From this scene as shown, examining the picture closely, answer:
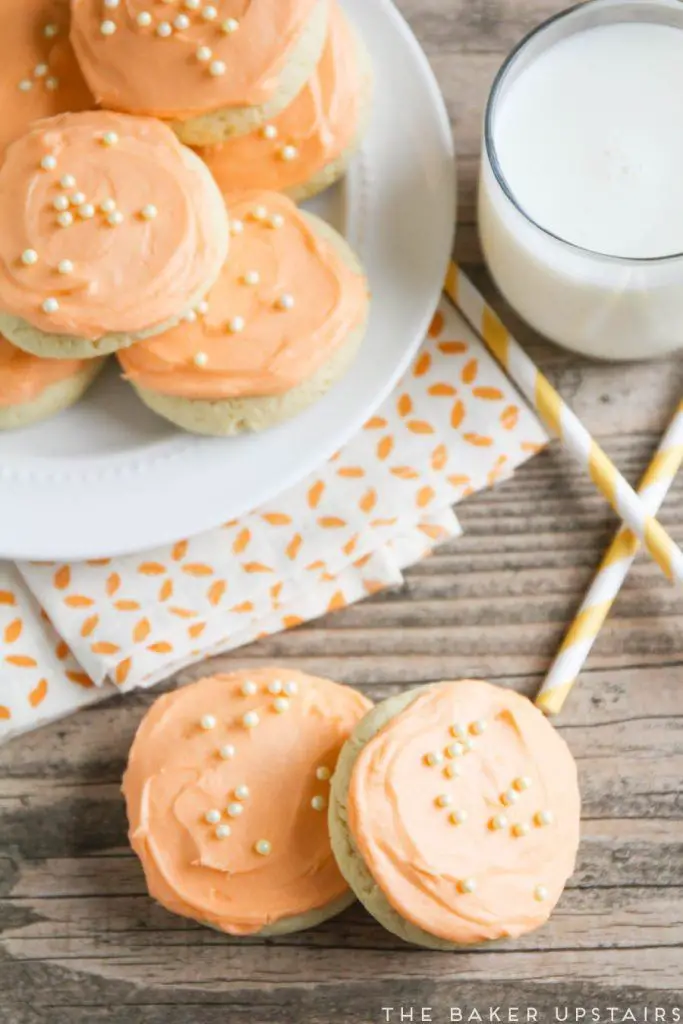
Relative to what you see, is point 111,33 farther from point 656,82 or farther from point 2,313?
point 656,82

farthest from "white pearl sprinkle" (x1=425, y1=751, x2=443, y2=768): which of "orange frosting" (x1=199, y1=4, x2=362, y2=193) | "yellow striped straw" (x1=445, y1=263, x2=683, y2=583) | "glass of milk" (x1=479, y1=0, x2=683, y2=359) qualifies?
"orange frosting" (x1=199, y1=4, x2=362, y2=193)

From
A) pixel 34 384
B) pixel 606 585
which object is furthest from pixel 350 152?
pixel 606 585

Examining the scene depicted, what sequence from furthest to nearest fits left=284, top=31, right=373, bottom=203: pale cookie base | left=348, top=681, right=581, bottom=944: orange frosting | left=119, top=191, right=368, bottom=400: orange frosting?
left=284, top=31, right=373, bottom=203: pale cookie base → left=119, top=191, right=368, bottom=400: orange frosting → left=348, top=681, right=581, bottom=944: orange frosting

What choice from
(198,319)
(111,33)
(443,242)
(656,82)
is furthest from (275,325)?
(656,82)

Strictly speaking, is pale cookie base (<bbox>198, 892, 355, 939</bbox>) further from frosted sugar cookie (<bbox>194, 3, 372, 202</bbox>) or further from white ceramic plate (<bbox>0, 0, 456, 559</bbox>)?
frosted sugar cookie (<bbox>194, 3, 372, 202</bbox>)

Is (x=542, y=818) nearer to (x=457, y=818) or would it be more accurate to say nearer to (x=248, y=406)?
(x=457, y=818)

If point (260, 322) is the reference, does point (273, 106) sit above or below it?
above
